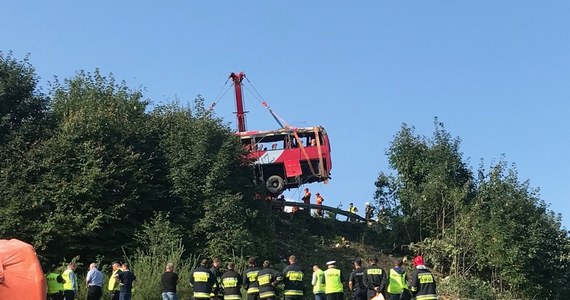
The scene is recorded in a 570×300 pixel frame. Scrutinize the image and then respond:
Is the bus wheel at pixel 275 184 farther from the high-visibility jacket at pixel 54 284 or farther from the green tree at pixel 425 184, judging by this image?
the high-visibility jacket at pixel 54 284

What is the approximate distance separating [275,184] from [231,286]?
16.3m

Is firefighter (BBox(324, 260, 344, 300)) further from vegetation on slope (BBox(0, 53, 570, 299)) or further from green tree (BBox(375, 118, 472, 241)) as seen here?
green tree (BBox(375, 118, 472, 241))

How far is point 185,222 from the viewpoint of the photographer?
90.5 feet

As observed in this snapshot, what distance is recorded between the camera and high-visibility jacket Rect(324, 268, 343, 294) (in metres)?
18.4

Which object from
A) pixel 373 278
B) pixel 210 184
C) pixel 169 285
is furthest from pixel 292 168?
pixel 169 285

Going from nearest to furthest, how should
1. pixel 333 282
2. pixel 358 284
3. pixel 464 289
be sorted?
1. pixel 358 284
2. pixel 333 282
3. pixel 464 289

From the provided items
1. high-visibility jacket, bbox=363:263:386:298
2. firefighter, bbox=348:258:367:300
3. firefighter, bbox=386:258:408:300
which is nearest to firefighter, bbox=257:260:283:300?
firefighter, bbox=348:258:367:300

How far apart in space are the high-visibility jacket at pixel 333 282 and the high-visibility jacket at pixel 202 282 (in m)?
3.02

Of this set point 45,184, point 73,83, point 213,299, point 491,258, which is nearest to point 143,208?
point 45,184

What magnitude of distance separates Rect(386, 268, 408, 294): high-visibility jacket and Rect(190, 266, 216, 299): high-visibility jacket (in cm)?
454

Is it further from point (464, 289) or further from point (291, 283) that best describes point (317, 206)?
point (291, 283)

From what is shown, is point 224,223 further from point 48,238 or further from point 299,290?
point 299,290

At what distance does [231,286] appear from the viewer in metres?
17.6

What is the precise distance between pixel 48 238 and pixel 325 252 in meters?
12.1
